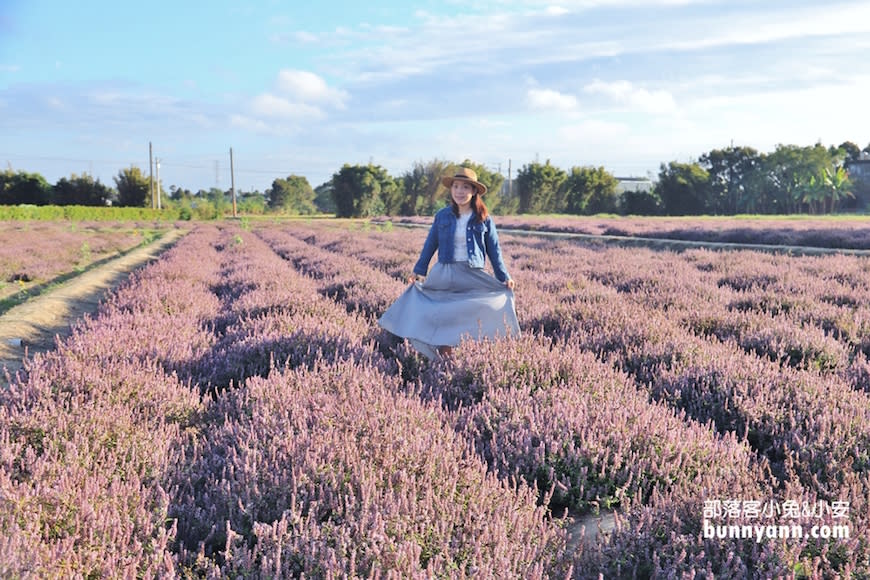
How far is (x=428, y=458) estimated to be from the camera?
7.62 feet

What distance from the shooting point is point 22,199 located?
57625 mm

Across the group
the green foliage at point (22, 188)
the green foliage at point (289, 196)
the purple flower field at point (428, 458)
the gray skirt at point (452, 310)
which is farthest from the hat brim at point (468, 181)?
the green foliage at point (289, 196)

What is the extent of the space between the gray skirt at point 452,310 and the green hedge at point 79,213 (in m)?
46.3

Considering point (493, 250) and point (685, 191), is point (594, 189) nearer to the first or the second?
point (685, 191)

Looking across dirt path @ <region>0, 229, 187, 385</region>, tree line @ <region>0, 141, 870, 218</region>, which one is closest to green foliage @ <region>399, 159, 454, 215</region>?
tree line @ <region>0, 141, 870, 218</region>

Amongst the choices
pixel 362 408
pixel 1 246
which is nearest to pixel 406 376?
pixel 362 408

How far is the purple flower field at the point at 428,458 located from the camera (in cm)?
186

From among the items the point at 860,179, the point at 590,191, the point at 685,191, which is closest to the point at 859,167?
the point at 860,179

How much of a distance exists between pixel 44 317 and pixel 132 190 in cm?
6470

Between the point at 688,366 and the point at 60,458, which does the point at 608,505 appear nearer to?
the point at 688,366

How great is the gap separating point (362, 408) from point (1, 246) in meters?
17.5

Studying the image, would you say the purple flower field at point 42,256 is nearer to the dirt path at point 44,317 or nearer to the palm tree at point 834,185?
the dirt path at point 44,317

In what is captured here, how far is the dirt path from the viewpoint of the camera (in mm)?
5737

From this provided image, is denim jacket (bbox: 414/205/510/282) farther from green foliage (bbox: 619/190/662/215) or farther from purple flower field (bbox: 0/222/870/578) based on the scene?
green foliage (bbox: 619/190/662/215)
